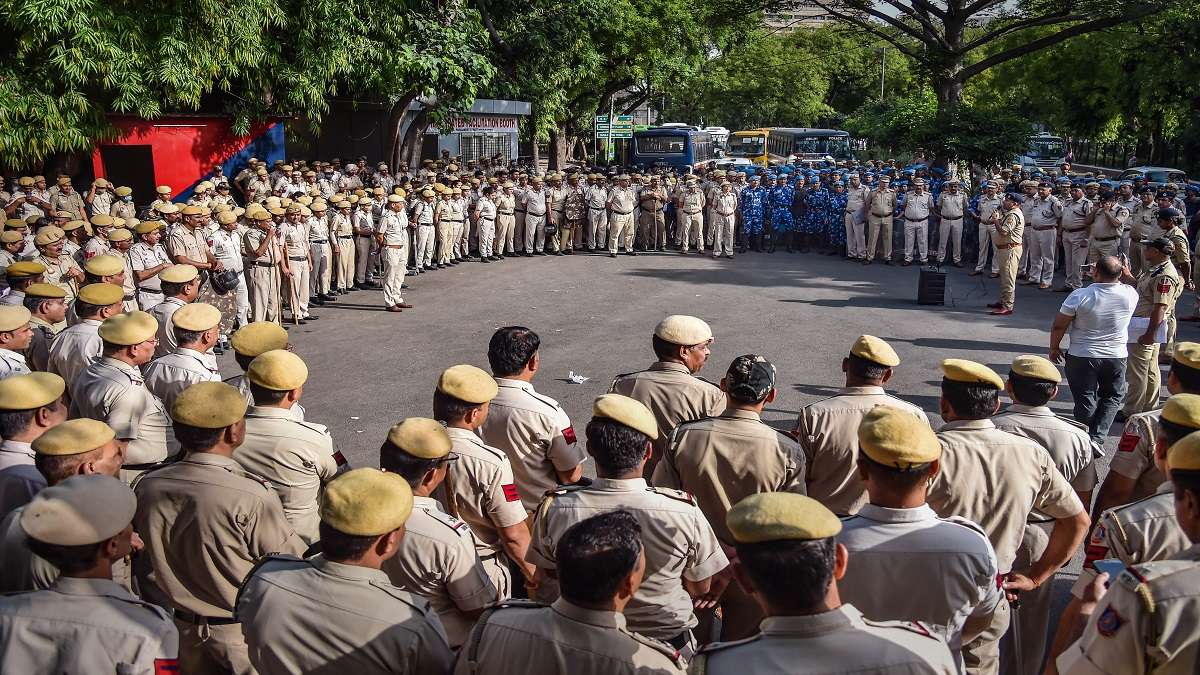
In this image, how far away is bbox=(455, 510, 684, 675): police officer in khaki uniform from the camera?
271cm

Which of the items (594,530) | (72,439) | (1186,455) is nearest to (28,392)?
(72,439)

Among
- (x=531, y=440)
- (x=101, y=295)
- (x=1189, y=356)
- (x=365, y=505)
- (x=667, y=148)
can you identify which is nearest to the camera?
(x=365, y=505)

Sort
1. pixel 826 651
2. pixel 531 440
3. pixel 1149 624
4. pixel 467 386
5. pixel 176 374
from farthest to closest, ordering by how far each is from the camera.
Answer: pixel 176 374
pixel 531 440
pixel 467 386
pixel 1149 624
pixel 826 651

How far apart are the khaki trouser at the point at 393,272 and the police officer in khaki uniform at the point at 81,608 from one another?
11577mm

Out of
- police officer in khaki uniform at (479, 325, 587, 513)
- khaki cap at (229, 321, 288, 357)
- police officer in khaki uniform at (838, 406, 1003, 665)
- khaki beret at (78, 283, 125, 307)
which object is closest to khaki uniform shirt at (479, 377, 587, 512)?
police officer in khaki uniform at (479, 325, 587, 513)

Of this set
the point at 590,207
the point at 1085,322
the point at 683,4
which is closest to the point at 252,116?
the point at 590,207

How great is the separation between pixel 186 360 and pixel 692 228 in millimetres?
15686

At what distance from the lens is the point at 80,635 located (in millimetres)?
2906

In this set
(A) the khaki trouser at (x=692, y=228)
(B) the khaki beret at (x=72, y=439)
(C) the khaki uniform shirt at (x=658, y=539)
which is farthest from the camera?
(A) the khaki trouser at (x=692, y=228)

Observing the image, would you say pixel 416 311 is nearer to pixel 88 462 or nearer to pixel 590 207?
pixel 590 207

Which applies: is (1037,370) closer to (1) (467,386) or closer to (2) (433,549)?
(1) (467,386)

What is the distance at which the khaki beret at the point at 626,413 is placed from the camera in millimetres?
3863

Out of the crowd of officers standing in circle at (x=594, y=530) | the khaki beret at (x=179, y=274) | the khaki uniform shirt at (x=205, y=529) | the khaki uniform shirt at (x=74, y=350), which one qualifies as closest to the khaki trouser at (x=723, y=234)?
the khaki beret at (x=179, y=274)

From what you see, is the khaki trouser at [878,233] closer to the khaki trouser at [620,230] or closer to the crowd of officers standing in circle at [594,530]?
the khaki trouser at [620,230]
